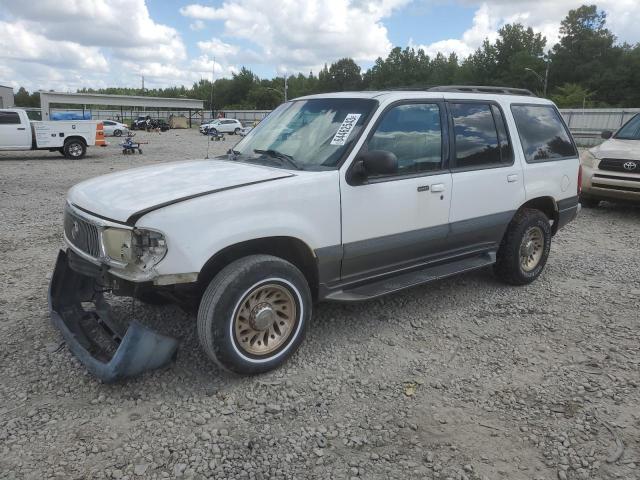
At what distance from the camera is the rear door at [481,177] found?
4508 millimetres

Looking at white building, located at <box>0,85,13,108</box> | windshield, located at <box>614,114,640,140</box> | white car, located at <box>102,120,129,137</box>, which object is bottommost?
windshield, located at <box>614,114,640,140</box>

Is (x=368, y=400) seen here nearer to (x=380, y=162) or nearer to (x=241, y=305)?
(x=241, y=305)

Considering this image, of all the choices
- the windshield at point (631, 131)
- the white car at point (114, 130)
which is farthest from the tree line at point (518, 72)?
the windshield at point (631, 131)

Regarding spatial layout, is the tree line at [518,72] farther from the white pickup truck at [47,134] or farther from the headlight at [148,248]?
the headlight at [148,248]

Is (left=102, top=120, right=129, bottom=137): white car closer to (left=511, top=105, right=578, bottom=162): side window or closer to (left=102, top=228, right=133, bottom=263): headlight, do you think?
(left=511, top=105, right=578, bottom=162): side window

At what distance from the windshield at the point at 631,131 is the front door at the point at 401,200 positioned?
6.87 metres

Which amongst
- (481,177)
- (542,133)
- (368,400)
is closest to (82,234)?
(368,400)

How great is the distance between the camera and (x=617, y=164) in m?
8.79

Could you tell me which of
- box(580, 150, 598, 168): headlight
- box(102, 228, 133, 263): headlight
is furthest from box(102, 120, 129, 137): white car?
box(102, 228, 133, 263): headlight

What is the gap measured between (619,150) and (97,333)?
872 centimetres

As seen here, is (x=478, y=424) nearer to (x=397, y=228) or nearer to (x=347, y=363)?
(x=347, y=363)

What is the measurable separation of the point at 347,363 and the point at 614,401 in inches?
69.7

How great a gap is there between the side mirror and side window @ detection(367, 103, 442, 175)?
0.25m

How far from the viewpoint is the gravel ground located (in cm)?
273
